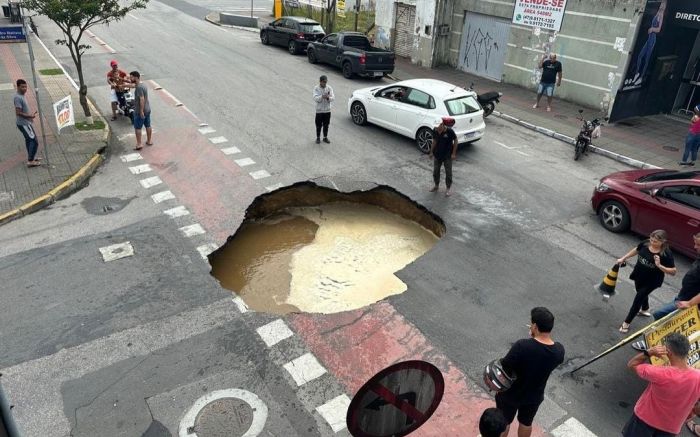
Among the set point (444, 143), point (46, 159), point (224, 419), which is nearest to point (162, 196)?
point (46, 159)

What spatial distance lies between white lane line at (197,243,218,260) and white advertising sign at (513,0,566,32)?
15056 mm

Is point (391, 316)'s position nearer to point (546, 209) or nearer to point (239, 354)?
point (239, 354)

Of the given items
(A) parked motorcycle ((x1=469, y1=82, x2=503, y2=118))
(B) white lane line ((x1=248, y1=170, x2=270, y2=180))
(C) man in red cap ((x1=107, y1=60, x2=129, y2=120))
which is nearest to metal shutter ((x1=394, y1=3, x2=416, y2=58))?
(A) parked motorcycle ((x1=469, y1=82, x2=503, y2=118))

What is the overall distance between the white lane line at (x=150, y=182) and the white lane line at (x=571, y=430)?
8.69 m

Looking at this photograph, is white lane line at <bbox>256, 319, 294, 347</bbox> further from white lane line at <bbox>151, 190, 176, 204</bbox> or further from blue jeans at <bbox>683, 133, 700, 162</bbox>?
blue jeans at <bbox>683, 133, 700, 162</bbox>

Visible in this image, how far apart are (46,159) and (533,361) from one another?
1112 centimetres

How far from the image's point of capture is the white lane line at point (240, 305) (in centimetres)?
731

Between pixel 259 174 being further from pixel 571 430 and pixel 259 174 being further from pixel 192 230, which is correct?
A: pixel 571 430

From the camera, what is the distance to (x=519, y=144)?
14.6 metres

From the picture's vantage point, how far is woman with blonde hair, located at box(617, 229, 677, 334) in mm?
6715

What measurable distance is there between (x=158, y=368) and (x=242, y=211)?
13.5 feet

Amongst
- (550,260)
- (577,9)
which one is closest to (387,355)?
(550,260)

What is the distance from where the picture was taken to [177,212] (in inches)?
384

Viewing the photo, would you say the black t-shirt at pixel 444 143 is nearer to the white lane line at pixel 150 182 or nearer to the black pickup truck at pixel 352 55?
the white lane line at pixel 150 182
